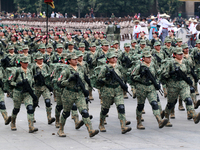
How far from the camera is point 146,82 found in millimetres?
10375

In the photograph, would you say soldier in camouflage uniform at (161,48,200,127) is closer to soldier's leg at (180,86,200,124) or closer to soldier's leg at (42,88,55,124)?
soldier's leg at (180,86,200,124)

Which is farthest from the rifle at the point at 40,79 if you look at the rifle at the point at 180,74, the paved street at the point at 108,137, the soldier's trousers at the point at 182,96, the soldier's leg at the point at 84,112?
the rifle at the point at 180,74

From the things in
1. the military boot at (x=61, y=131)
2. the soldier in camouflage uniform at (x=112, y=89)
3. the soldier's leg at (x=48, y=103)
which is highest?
the soldier in camouflage uniform at (x=112, y=89)

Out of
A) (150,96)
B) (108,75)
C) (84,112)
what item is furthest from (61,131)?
(150,96)

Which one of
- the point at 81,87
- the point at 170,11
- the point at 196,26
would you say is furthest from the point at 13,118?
the point at 170,11

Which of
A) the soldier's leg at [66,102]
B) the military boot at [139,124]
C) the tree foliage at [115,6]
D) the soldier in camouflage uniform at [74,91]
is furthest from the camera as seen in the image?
the tree foliage at [115,6]

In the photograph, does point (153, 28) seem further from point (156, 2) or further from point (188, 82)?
point (156, 2)

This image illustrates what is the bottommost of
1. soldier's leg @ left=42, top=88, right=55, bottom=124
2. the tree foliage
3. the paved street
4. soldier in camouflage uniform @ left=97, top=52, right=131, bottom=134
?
the paved street

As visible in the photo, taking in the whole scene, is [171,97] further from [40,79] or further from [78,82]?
[40,79]

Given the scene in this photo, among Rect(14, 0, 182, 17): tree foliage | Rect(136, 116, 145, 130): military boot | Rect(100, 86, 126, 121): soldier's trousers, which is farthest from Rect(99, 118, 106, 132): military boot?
Rect(14, 0, 182, 17): tree foliage

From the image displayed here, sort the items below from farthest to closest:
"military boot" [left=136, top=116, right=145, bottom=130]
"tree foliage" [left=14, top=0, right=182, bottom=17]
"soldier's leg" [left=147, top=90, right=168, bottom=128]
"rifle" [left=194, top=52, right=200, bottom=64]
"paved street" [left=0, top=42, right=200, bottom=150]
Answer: "tree foliage" [left=14, top=0, right=182, bottom=17] → "rifle" [left=194, top=52, right=200, bottom=64] → "military boot" [left=136, top=116, right=145, bottom=130] → "soldier's leg" [left=147, top=90, right=168, bottom=128] → "paved street" [left=0, top=42, right=200, bottom=150]

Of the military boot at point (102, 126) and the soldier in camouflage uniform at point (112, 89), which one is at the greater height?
the soldier in camouflage uniform at point (112, 89)

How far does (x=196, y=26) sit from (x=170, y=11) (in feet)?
123

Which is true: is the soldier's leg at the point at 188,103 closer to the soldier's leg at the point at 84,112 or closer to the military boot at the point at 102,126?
the military boot at the point at 102,126
